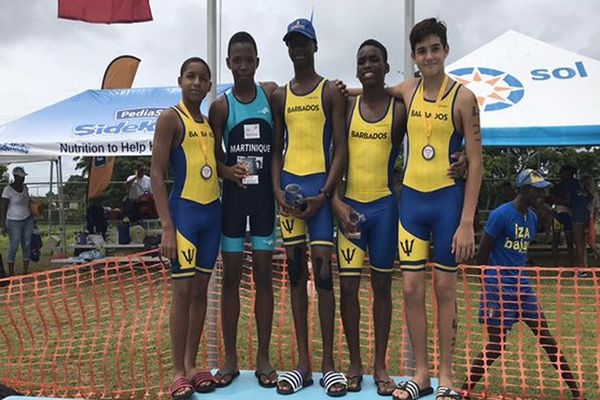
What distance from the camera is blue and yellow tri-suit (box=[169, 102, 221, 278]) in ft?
12.3

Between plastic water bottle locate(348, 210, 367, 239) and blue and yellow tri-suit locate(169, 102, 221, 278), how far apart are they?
2.86 ft

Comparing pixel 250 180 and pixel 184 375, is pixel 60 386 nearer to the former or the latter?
pixel 184 375

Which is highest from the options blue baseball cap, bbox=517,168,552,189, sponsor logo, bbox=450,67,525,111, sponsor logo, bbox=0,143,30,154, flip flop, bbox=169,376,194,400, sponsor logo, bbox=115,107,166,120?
sponsor logo, bbox=450,67,525,111

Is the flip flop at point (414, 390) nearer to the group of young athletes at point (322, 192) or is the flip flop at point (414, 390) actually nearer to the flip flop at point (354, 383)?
the group of young athletes at point (322, 192)

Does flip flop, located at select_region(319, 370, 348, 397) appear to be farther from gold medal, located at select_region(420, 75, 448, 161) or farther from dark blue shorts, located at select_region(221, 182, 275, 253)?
gold medal, located at select_region(420, 75, 448, 161)

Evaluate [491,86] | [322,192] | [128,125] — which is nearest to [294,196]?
[322,192]

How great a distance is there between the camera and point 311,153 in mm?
3752

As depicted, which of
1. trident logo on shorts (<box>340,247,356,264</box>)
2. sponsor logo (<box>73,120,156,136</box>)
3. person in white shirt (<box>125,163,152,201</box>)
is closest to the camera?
trident logo on shorts (<box>340,247,356,264</box>)

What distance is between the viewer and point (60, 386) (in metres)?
4.99

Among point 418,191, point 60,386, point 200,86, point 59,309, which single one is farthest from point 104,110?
point 418,191

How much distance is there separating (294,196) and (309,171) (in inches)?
8.0

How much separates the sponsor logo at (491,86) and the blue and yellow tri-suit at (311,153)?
697cm

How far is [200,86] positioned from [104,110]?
8.51 m

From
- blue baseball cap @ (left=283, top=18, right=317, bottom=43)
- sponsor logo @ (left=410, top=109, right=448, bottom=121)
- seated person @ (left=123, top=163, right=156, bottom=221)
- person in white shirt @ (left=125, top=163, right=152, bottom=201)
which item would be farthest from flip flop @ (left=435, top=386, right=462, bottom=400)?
person in white shirt @ (left=125, top=163, right=152, bottom=201)
